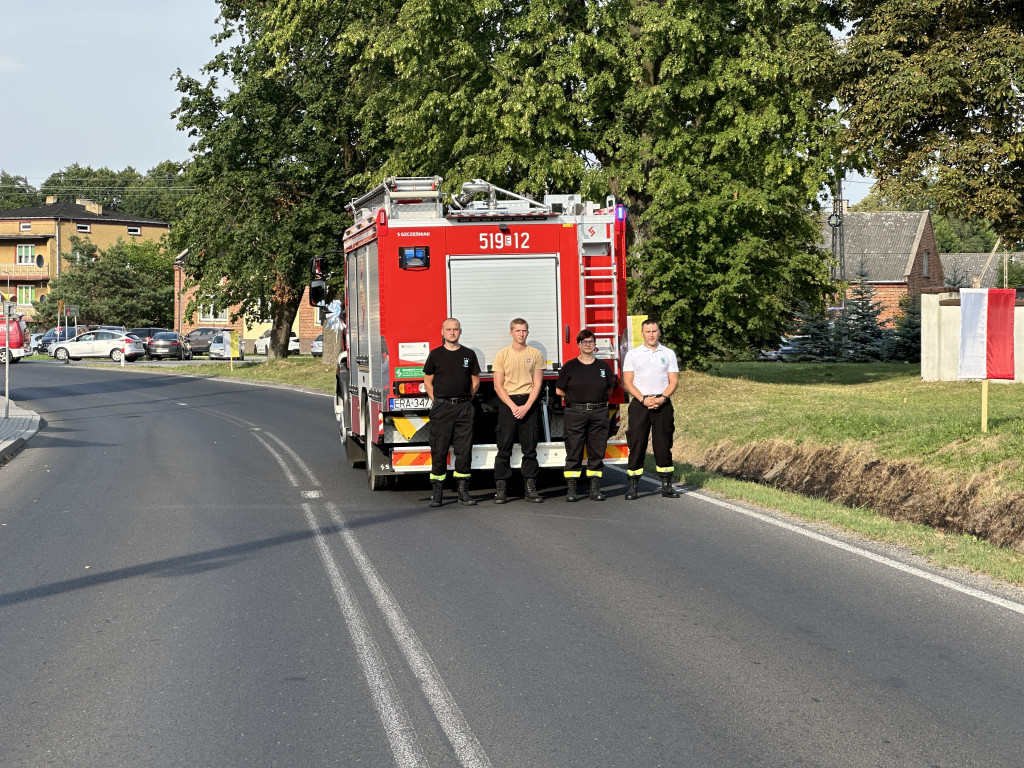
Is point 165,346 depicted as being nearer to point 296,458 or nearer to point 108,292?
point 108,292

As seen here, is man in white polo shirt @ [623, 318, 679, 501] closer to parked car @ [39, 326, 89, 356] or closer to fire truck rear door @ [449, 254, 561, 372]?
fire truck rear door @ [449, 254, 561, 372]

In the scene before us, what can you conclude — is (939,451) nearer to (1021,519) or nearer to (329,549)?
(1021,519)

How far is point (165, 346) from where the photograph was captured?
65.4m

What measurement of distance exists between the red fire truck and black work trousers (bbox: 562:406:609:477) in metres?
0.32

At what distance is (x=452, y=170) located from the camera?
28062 mm

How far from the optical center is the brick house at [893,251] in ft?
237

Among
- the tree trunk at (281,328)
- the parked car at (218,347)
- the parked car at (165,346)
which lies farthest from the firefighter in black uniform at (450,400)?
the parked car at (165,346)

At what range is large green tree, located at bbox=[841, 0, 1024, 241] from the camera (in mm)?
16828

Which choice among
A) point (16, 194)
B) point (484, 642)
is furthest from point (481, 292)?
point (16, 194)

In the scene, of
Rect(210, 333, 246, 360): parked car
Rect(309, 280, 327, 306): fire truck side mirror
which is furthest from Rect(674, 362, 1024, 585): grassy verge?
Rect(210, 333, 246, 360): parked car

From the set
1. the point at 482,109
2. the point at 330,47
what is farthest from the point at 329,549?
the point at 330,47

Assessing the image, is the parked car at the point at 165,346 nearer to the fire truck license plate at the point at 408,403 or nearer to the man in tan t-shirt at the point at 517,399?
the fire truck license plate at the point at 408,403

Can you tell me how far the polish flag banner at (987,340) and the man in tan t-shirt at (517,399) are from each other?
15.7ft

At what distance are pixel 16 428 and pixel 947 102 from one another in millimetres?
16751
